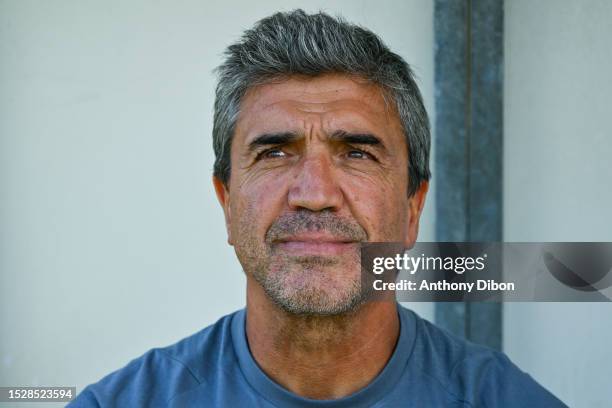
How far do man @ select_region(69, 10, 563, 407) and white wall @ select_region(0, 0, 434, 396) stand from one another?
0.81m

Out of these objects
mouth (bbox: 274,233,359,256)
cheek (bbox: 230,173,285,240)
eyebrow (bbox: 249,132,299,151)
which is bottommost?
mouth (bbox: 274,233,359,256)

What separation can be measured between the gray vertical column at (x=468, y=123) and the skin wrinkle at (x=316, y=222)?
0.79 metres

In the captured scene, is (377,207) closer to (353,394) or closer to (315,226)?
(315,226)

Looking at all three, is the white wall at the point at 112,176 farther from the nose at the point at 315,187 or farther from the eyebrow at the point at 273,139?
the nose at the point at 315,187

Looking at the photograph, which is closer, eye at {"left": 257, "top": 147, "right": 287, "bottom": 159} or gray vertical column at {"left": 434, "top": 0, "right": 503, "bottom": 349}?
eye at {"left": 257, "top": 147, "right": 287, "bottom": 159}

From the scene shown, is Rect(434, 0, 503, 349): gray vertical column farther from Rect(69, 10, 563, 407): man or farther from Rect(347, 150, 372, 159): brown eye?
Rect(347, 150, 372, 159): brown eye

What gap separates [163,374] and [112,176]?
1104 millimetres

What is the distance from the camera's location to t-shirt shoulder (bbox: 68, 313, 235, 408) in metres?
2.07

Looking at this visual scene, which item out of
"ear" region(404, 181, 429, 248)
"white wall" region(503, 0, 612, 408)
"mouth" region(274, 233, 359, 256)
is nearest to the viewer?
"mouth" region(274, 233, 359, 256)

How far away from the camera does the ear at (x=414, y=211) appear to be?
Answer: 2.26 meters

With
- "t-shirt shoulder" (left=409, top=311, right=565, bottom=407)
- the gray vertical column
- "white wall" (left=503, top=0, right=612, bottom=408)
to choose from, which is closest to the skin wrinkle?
"t-shirt shoulder" (left=409, top=311, right=565, bottom=407)

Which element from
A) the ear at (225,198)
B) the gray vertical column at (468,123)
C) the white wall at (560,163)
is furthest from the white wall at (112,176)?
the ear at (225,198)

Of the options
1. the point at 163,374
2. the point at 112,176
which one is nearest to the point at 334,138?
the point at 163,374

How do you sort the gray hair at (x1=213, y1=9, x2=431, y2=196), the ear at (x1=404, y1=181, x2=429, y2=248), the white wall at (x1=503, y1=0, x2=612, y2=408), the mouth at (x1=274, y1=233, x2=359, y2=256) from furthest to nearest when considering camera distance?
the white wall at (x1=503, y1=0, x2=612, y2=408) < the ear at (x1=404, y1=181, x2=429, y2=248) < the gray hair at (x1=213, y1=9, x2=431, y2=196) < the mouth at (x1=274, y1=233, x2=359, y2=256)
